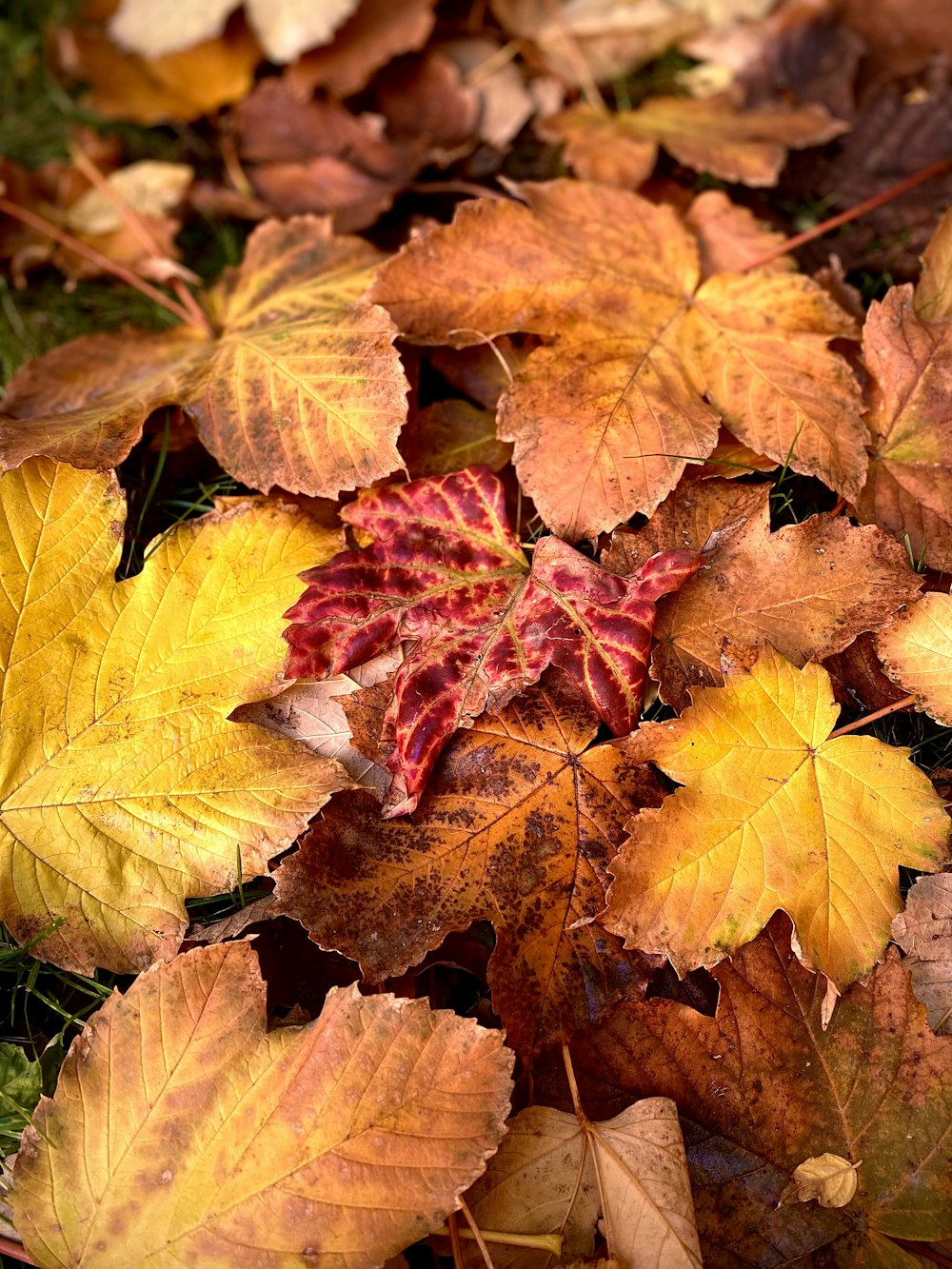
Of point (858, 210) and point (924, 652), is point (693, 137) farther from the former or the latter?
point (924, 652)

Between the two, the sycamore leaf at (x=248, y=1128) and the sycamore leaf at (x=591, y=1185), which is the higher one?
the sycamore leaf at (x=248, y=1128)

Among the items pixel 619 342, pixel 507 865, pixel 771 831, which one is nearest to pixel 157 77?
pixel 619 342

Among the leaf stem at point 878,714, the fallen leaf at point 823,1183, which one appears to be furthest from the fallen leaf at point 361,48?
the fallen leaf at point 823,1183

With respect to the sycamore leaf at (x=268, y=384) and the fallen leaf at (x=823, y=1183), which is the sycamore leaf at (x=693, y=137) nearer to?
the sycamore leaf at (x=268, y=384)

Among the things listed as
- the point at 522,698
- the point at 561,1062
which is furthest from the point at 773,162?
the point at 561,1062

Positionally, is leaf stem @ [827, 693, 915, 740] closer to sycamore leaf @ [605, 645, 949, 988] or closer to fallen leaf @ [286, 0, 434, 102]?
sycamore leaf @ [605, 645, 949, 988]

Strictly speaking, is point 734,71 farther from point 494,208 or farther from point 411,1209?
point 411,1209
